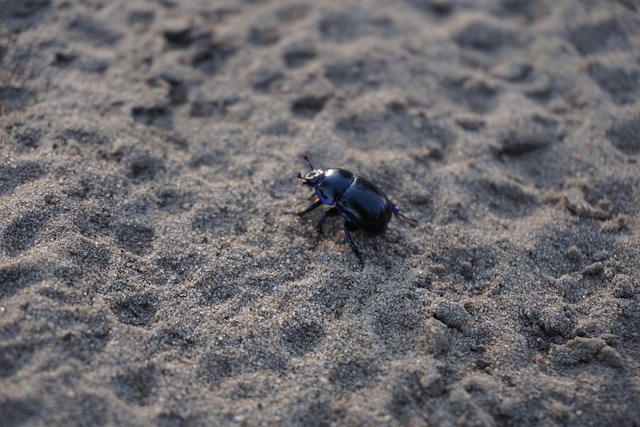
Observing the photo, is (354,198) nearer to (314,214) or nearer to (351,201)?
(351,201)

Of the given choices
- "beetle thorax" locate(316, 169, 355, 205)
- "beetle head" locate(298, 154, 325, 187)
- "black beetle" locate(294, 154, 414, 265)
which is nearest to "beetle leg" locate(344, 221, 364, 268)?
"black beetle" locate(294, 154, 414, 265)

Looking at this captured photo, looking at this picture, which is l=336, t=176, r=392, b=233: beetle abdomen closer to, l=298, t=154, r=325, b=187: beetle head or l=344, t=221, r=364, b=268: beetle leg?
l=344, t=221, r=364, b=268: beetle leg

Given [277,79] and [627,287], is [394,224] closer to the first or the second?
[627,287]

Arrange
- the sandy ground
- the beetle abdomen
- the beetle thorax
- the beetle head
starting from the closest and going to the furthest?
the sandy ground → the beetle abdomen → the beetle thorax → the beetle head

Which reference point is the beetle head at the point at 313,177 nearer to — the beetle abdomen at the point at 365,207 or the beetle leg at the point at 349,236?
the beetle abdomen at the point at 365,207

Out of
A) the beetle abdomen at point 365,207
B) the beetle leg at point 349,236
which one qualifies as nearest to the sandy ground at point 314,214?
the beetle leg at point 349,236

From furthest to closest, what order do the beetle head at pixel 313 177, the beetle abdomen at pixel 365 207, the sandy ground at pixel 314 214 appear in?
1. the beetle head at pixel 313 177
2. the beetle abdomen at pixel 365 207
3. the sandy ground at pixel 314 214
